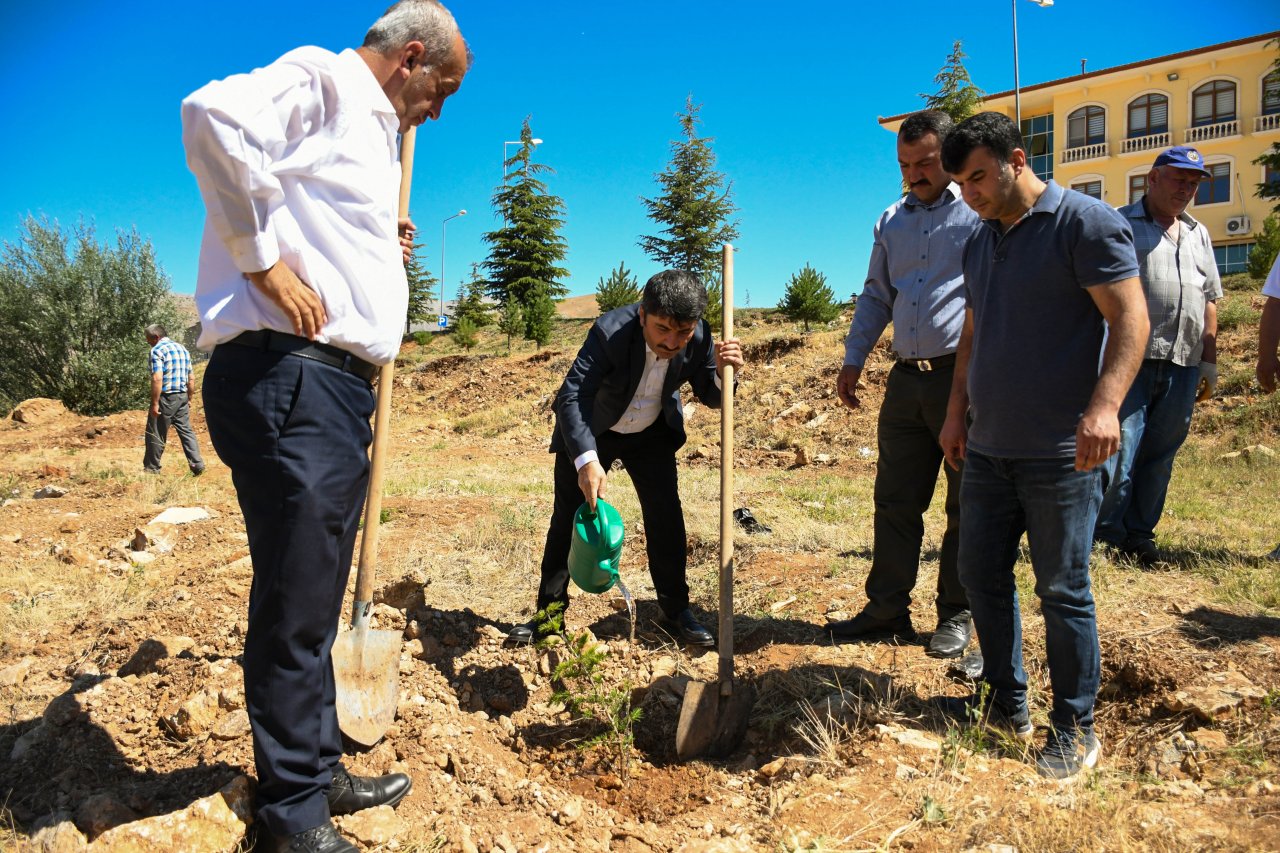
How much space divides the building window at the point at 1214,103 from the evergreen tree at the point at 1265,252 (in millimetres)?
10805

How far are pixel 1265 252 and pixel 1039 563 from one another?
19964mm

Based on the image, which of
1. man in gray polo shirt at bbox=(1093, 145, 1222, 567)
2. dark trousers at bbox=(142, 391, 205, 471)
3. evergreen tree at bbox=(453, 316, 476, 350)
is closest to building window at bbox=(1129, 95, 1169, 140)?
evergreen tree at bbox=(453, 316, 476, 350)

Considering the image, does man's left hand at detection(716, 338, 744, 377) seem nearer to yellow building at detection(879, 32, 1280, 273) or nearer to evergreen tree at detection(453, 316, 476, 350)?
evergreen tree at detection(453, 316, 476, 350)

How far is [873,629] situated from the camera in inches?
146

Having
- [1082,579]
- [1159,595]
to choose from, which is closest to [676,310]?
[1082,579]

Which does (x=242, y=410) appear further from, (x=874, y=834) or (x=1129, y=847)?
(x=1129, y=847)

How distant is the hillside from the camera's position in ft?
7.54

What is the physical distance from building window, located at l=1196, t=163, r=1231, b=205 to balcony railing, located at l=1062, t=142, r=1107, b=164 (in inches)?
Result: 129

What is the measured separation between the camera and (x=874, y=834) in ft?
7.38

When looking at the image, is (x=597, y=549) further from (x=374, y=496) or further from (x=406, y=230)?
(x=406, y=230)

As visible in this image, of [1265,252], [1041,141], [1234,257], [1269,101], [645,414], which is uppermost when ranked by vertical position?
[1041,141]

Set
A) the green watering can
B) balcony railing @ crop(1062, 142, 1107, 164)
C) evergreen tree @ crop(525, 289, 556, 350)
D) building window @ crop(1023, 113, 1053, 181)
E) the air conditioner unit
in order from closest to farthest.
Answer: the green watering can < evergreen tree @ crop(525, 289, 556, 350) < the air conditioner unit < balcony railing @ crop(1062, 142, 1107, 164) < building window @ crop(1023, 113, 1053, 181)

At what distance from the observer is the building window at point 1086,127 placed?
29.7 metres

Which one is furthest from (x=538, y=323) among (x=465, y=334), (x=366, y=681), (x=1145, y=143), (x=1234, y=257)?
(x=1234, y=257)
